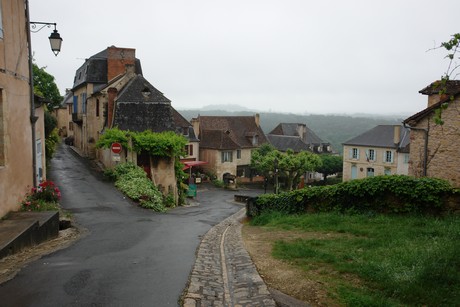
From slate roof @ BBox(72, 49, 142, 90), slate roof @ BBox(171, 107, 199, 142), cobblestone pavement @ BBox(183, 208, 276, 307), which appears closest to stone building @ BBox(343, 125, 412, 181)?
slate roof @ BBox(171, 107, 199, 142)

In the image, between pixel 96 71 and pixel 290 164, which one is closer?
pixel 96 71

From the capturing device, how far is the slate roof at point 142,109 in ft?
86.7

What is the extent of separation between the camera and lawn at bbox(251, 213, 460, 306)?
229 inches

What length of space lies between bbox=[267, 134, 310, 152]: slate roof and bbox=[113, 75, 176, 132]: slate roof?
30.3 metres

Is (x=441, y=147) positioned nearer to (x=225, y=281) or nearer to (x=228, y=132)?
(x=225, y=281)

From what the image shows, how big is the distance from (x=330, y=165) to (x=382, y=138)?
10.3 metres

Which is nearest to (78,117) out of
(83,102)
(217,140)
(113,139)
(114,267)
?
(83,102)

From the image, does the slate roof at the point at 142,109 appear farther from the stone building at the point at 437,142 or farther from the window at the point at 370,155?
the window at the point at 370,155

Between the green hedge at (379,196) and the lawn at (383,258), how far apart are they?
2.28ft

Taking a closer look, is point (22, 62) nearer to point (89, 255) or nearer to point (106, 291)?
point (89, 255)

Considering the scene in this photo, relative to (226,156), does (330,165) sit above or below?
below

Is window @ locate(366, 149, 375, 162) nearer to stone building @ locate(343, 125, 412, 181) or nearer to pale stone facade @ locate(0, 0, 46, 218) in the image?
stone building @ locate(343, 125, 412, 181)

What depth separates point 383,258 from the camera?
738cm

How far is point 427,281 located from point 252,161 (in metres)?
41.5
